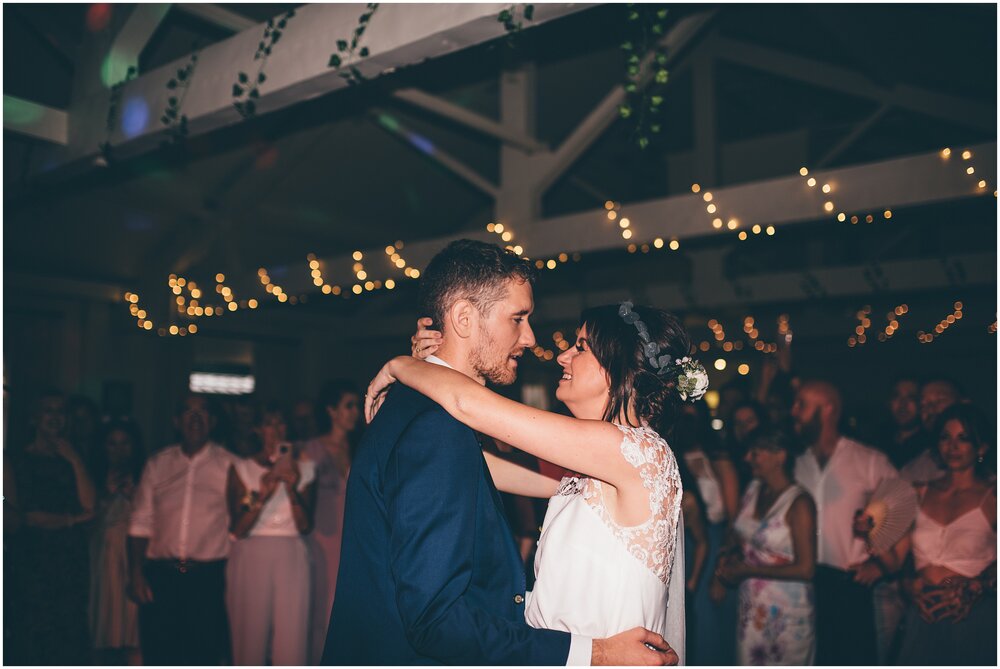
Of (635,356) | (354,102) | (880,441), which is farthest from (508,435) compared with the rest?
(354,102)

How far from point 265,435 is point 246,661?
1.11 metres

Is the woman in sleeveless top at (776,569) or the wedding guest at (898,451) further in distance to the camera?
the wedding guest at (898,451)

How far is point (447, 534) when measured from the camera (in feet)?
4.44

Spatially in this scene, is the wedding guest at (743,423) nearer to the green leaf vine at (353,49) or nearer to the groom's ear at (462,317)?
the green leaf vine at (353,49)

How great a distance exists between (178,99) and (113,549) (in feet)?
8.66

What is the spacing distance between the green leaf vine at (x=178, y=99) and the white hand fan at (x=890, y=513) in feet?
12.2

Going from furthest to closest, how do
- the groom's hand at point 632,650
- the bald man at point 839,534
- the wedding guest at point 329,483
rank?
the wedding guest at point 329,483 < the bald man at point 839,534 < the groom's hand at point 632,650

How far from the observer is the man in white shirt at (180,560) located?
12.8ft

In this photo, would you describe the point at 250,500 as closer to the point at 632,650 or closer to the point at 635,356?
the point at 635,356

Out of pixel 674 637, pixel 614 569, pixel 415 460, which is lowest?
pixel 674 637

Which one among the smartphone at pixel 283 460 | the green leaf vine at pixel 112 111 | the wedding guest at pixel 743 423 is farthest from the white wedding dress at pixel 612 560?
the green leaf vine at pixel 112 111

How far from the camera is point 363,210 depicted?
36.0 feet

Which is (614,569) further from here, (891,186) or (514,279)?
(891,186)

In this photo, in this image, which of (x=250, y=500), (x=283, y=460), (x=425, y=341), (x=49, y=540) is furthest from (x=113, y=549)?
(x=425, y=341)
